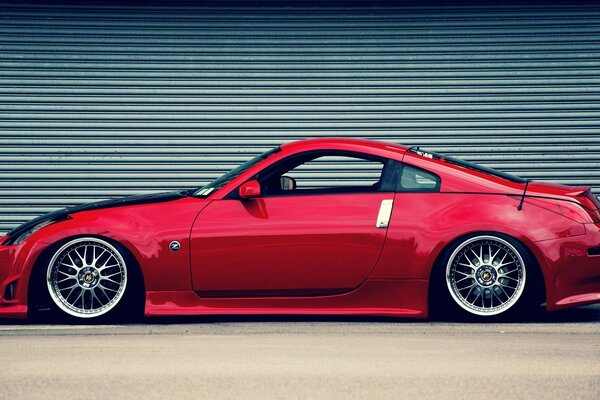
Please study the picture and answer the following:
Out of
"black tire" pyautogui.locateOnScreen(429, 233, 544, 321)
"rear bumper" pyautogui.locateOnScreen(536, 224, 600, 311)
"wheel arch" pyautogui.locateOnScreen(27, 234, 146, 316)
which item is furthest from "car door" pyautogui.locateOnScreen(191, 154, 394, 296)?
"rear bumper" pyautogui.locateOnScreen(536, 224, 600, 311)

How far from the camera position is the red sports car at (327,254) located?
25.0 feet

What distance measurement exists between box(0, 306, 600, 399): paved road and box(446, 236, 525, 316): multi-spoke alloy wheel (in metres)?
0.17

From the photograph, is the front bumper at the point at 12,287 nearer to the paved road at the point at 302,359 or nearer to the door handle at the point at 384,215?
the paved road at the point at 302,359

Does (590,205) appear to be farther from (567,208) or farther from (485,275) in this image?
(485,275)

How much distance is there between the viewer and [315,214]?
7.75 metres

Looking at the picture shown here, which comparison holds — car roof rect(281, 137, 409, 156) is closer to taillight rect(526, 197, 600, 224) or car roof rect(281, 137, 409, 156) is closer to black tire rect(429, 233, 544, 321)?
black tire rect(429, 233, 544, 321)

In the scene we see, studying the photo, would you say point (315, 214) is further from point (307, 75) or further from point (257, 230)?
point (307, 75)

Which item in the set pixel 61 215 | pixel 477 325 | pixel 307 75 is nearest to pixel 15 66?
pixel 307 75

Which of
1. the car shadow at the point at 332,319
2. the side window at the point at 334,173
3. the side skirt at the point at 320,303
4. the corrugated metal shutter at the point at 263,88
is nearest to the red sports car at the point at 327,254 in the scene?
the side skirt at the point at 320,303

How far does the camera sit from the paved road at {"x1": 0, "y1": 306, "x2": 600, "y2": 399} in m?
5.37

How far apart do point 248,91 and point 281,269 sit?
522 cm

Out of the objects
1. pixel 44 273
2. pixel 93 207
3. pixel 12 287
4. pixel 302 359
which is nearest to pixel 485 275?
pixel 302 359

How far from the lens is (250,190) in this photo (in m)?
7.73

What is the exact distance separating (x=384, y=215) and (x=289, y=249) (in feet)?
2.22
